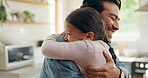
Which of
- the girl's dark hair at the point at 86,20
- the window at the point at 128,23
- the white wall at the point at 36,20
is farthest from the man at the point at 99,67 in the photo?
the window at the point at 128,23

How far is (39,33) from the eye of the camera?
396 cm

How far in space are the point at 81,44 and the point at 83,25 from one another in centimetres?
7

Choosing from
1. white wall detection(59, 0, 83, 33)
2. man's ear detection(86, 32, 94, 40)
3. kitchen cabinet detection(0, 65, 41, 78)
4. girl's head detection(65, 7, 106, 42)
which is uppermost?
white wall detection(59, 0, 83, 33)

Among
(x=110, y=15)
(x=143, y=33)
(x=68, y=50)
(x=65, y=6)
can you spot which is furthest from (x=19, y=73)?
(x=143, y=33)

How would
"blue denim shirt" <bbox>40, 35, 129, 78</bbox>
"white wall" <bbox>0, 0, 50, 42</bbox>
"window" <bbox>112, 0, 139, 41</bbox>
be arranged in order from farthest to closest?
"window" <bbox>112, 0, 139, 41</bbox>
"white wall" <bbox>0, 0, 50, 42</bbox>
"blue denim shirt" <bbox>40, 35, 129, 78</bbox>

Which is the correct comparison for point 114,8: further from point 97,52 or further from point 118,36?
point 118,36

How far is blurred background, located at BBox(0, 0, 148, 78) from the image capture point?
2.69 m

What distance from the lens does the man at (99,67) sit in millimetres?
774

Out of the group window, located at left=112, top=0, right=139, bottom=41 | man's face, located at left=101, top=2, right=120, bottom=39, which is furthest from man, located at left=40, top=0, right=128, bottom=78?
window, located at left=112, top=0, right=139, bottom=41

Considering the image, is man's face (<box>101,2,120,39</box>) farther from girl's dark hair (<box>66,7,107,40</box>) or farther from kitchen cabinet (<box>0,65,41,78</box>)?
kitchen cabinet (<box>0,65,41,78</box>)

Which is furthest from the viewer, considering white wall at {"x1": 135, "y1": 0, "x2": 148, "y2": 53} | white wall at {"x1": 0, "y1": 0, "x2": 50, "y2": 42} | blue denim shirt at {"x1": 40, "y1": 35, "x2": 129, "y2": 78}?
white wall at {"x1": 135, "y1": 0, "x2": 148, "y2": 53}

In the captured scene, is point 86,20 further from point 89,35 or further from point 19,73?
point 19,73

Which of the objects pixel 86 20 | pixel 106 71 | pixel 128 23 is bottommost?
pixel 106 71

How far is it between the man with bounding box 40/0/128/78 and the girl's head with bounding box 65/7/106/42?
9cm
